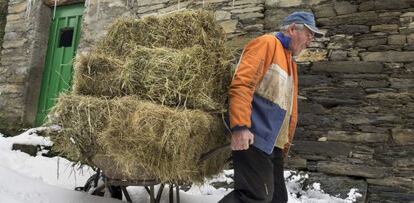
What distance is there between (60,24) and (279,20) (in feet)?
12.2

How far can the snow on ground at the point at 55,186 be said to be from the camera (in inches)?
116

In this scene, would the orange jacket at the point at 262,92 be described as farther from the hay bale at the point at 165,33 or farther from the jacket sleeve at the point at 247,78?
the hay bale at the point at 165,33

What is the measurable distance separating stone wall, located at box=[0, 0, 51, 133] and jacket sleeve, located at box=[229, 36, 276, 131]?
4944 mm

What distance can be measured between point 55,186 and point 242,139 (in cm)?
157

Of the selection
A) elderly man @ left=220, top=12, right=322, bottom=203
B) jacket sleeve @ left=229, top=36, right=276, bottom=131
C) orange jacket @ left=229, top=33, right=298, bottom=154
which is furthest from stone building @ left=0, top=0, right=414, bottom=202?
jacket sleeve @ left=229, top=36, right=276, bottom=131

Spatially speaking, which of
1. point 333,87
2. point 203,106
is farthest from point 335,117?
point 203,106

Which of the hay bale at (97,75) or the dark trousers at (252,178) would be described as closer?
the dark trousers at (252,178)

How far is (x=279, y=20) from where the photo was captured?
465 centimetres

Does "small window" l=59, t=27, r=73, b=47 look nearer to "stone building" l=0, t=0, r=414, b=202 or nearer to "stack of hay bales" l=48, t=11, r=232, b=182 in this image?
"stone building" l=0, t=0, r=414, b=202

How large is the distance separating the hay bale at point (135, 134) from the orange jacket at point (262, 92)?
206mm

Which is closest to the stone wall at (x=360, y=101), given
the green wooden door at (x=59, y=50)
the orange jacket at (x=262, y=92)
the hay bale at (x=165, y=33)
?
the orange jacket at (x=262, y=92)

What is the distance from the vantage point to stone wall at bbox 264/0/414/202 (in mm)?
3828

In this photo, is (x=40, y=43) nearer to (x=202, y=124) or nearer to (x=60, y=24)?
(x=60, y=24)

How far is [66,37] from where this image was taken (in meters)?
6.71
